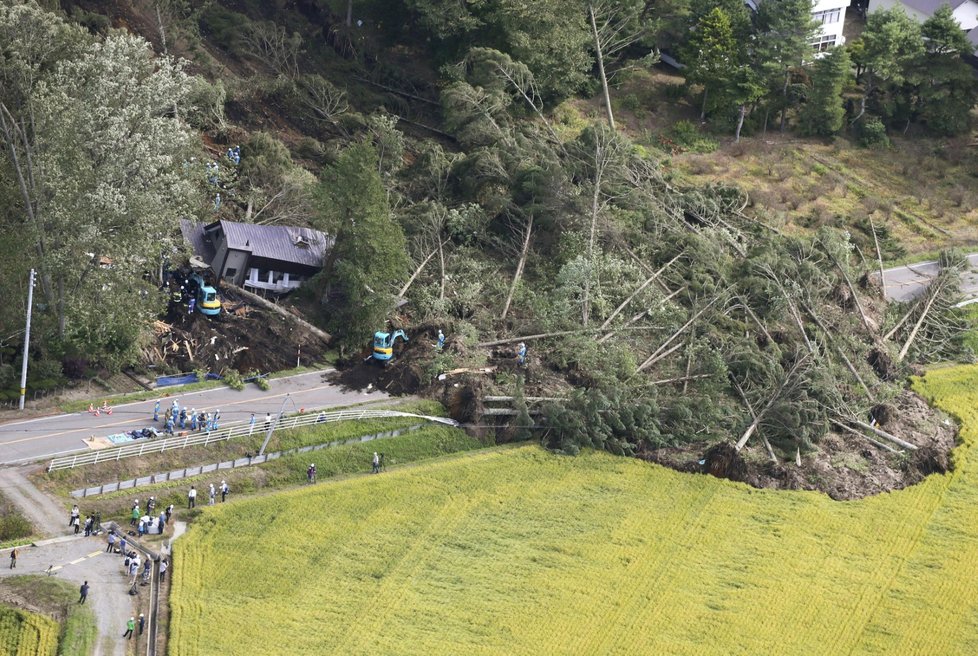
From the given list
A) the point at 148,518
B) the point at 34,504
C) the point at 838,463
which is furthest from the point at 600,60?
the point at 34,504

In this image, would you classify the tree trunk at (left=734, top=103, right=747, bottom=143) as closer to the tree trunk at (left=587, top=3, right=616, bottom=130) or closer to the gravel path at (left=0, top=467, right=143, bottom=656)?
the tree trunk at (left=587, top=3, right=616, bottom=130)

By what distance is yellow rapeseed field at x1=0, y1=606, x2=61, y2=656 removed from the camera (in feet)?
156

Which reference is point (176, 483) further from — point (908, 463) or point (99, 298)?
point (908, 463)

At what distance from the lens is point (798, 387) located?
67750 mm

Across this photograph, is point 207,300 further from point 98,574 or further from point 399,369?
point 98,574

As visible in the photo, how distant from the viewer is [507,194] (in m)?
80.2

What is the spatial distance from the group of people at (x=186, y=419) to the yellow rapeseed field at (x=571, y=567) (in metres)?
4.96

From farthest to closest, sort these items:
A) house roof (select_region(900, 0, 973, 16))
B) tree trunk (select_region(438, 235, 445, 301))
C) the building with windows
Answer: house roof (select_region(900, 0, 973, 16))
the building with windows
tree trunk (select_region(438, 235, 445, 301))

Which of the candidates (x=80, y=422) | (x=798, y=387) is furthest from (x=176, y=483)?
(x=798, y=387)

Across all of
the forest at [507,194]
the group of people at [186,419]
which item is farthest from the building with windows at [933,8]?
the group of people at [186,419]

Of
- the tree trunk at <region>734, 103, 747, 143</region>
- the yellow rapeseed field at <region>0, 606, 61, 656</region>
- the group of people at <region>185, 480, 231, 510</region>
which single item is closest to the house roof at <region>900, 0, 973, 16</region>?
the tree trunk at <region>734, 103, 747, 143</region>

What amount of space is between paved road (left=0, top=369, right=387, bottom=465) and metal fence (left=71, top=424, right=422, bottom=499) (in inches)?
95.5

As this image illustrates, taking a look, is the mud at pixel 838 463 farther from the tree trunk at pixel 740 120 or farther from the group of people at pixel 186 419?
the tree trunk at pixel 740 120

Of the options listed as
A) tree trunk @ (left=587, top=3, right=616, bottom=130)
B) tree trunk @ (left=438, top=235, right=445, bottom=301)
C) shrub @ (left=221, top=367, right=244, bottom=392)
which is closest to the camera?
shrub @ (left=221, top=367, right=244, bottom=392)
